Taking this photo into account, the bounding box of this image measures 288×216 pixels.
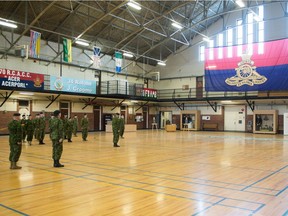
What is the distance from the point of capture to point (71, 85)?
24.8 metres

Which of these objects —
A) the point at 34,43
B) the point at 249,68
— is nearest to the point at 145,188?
the point at 34,43

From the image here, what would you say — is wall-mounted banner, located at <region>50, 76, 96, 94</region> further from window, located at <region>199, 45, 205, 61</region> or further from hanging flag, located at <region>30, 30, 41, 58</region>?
window, located at <region>199, 45, 205, 61</region>

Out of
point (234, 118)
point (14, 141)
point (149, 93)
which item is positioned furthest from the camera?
point (149, 93)

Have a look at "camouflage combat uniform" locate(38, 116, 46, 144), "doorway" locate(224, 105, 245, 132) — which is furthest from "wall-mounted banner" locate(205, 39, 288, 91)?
"camouflage combat uniform" locate(38, 116, 46, 144)

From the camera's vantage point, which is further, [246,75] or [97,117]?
[97,117]

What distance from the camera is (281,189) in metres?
6.46

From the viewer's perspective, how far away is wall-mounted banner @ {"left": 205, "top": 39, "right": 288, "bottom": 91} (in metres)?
24.6

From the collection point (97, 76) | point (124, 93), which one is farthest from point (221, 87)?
point (97, 76)

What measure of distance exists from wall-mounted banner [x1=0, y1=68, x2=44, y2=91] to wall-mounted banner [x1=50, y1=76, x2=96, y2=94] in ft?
3.66

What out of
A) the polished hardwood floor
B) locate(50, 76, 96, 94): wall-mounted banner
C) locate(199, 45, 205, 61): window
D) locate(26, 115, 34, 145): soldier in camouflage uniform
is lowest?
the polished hardwood floor

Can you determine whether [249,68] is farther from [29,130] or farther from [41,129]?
[29,130]

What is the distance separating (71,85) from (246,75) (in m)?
15.8

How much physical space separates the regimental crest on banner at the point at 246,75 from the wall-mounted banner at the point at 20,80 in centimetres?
1723

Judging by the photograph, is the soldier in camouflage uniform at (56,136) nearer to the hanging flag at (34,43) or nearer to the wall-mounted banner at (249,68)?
the hanging flag at (34,43)
